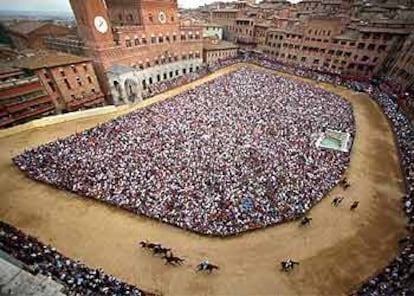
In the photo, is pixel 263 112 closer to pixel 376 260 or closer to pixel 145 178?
pixel 145 178

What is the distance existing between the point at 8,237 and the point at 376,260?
2252 cm

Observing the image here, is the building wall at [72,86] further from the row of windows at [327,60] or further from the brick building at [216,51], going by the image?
the row of windows at [327,60]

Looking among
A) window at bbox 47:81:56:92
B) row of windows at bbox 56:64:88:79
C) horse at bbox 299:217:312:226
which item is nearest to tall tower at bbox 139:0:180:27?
row of windows at bbox 56:64:88:79

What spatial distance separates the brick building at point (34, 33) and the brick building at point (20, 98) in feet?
82.3

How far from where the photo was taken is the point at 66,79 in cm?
3466

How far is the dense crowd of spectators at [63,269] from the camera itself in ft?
44.2

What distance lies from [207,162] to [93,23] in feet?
89.1

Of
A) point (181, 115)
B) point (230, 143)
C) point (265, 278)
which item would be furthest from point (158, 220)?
point (181, 115)

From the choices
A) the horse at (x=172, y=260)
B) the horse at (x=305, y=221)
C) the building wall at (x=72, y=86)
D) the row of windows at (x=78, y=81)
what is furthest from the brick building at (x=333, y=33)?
the horse at (x=172, y=260)

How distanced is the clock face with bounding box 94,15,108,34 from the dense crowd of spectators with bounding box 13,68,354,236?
13567 mm

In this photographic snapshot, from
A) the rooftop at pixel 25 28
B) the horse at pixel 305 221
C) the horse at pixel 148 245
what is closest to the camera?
the horse at pixel 148 245

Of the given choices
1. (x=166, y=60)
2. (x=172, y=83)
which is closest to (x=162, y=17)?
(x=166, y=60)

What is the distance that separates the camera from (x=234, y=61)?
5488 cm

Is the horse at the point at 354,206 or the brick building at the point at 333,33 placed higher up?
the brick building at the point at 333,33
